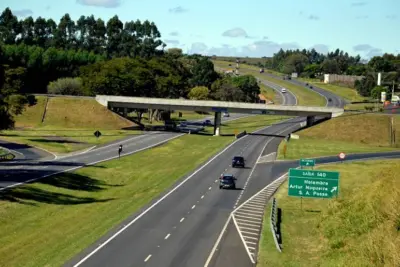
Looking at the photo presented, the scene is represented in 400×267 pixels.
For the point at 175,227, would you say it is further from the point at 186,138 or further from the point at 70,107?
the point at 70,107

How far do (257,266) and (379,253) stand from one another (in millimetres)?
6976

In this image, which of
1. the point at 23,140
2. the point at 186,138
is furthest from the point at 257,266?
the point at 186,138

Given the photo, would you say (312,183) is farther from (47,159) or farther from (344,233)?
(47,159)

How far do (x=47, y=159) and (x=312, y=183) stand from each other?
42.3m

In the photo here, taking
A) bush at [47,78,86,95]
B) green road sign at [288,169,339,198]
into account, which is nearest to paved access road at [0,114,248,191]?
green road sign at [288,169,339,198]

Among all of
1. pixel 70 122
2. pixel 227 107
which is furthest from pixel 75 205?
pixel 70 122

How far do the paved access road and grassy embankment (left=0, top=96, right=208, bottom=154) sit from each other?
7.17m

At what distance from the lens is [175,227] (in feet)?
127

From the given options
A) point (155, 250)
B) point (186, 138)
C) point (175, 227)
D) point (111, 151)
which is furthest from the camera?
point (186, 138)

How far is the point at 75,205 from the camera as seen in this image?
5016 centimetres

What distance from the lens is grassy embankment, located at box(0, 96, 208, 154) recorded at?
341 feet

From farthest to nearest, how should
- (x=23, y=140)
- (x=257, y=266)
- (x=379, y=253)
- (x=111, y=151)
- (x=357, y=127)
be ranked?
1. (x=357, y=127)
2. (x=23, y=140)
3. (x=111, y=151)
4. (x=257, y=266)
5. (x=379, y=253)

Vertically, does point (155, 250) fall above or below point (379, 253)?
below

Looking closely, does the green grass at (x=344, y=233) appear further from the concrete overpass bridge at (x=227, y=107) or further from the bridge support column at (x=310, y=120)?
the bridge support column at (x=310, y=120)
